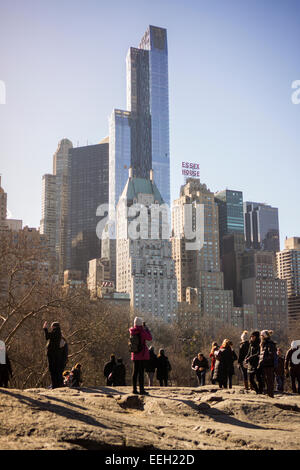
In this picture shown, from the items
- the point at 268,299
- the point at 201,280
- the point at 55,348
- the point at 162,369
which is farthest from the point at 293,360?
the point at 268,299

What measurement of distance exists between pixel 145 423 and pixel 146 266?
514 ft

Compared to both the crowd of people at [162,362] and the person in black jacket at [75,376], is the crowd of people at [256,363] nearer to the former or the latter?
the crowd of people at [162,362]

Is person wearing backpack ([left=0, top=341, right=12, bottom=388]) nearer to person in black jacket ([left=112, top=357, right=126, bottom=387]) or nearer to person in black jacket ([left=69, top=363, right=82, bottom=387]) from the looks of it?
person in black jacket ([left=69, top=363, right=82, bottom=387])

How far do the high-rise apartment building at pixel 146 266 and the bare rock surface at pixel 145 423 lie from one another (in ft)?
455

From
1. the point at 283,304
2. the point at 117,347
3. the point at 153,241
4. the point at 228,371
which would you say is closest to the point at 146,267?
the point at 153,241

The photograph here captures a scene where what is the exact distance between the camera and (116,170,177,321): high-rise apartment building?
525ft

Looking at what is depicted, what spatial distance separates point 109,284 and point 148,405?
155 meters

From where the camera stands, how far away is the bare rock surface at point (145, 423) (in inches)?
316

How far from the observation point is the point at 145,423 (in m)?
10.0

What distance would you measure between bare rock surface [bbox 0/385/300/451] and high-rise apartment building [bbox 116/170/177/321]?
13870 cm

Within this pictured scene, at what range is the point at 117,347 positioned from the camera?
2282 inches

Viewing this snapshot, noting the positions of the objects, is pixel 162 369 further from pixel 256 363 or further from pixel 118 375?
pixel 256 363

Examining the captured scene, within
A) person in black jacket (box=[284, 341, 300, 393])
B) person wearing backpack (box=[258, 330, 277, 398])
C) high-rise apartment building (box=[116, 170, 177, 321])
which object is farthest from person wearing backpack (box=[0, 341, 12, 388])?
high-rise apartment building (box=[116, 170, 177, 321])
